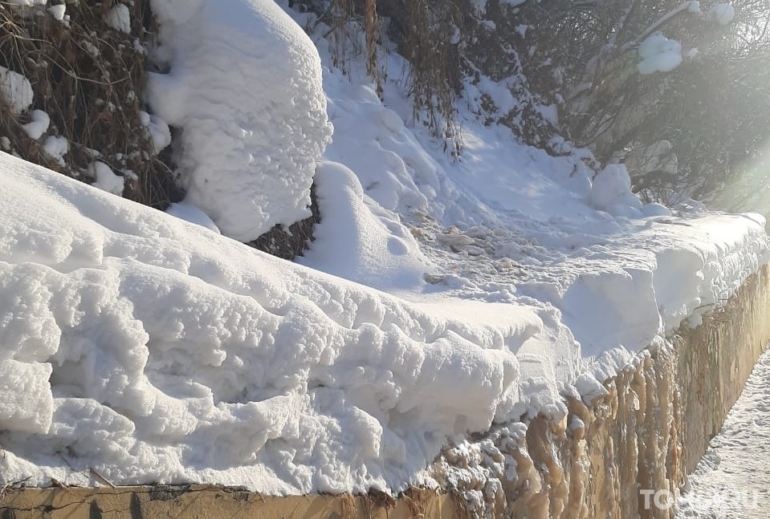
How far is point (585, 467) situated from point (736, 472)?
7.19 ft

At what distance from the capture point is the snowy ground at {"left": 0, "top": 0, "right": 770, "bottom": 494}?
1.28m

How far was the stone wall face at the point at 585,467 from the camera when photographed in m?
1.27

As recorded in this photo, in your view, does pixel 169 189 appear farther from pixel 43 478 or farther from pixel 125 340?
pixel 43 478

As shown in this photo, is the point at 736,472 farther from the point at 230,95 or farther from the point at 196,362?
the point at 196,362

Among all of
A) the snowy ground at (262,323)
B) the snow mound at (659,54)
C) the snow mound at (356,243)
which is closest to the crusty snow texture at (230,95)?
the snowy ground at (262,323)

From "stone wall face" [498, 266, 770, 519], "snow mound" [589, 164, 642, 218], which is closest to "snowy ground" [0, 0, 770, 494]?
"stone wall face" [498, 266, 770, 519]

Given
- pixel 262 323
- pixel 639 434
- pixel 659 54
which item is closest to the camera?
pixel 262 323

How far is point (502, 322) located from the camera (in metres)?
2.57

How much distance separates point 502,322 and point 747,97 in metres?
8.53

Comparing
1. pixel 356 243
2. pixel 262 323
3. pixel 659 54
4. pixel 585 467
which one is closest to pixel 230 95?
pixel 356 243

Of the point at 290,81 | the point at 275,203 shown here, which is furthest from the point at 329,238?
the point at 290,81

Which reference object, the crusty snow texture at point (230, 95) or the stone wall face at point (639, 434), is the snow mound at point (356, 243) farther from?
the stone wall face at point (639, 434)

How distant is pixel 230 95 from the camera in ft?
9.99

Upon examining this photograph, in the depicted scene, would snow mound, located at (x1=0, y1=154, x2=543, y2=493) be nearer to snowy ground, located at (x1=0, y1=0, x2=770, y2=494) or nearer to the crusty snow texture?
snowy ground, located at (x1=0, y1=0, x2=770, y2=494)
